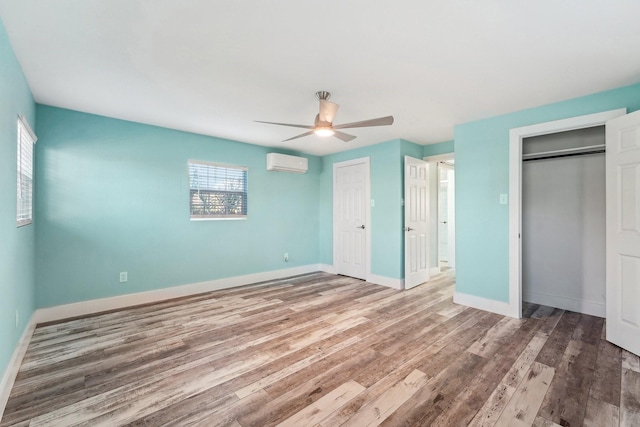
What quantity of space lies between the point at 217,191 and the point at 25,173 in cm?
217

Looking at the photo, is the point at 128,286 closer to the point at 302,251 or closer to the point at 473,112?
the point at 302,251

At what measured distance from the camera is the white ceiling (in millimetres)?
1719

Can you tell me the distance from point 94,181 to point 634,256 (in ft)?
18.1

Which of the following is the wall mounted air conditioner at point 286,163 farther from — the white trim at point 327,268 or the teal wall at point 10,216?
the teal wall at point 10,216

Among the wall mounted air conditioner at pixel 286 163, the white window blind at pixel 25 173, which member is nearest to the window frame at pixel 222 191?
the wall mounted air conditioner at pixel 286 163

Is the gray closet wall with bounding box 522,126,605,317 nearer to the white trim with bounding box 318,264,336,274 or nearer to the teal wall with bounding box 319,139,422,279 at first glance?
the teal wall with bounding box 319,139,422,279

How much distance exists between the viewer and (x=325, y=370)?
2.24 m

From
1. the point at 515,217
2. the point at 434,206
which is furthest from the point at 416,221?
the point at 515,217

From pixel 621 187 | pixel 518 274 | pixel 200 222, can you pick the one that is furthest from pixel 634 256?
pixel 200 222

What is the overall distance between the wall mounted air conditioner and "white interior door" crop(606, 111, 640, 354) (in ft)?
13.1

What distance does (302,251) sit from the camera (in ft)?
18.6

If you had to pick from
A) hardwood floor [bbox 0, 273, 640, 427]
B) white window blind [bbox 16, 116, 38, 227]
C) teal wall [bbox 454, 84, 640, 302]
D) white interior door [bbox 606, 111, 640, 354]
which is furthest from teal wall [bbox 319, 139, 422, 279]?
white window blind [bbox 16, 116, 38, 227]

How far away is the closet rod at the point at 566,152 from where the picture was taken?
3.28 meters

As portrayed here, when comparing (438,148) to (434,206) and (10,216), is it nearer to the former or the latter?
(434,206)
